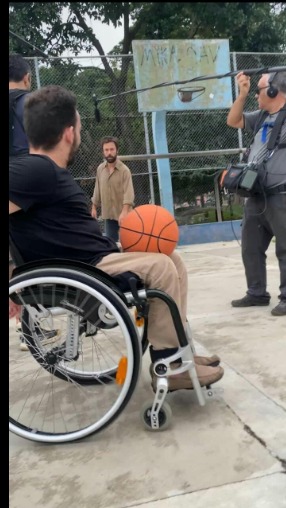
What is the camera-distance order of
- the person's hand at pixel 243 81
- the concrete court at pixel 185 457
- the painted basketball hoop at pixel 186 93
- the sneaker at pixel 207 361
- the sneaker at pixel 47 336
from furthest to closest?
1. the painted basketball hoop at pixel 186 93
2. the person's hand at pixel 243 81
3. the sneaker at pixel 207 361
4. the sneaker at pixel 47 336
5. the concrete court at pixel 185 457

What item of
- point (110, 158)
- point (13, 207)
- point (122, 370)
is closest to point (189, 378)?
point (122, 370)

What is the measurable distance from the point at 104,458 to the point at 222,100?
25.5ft

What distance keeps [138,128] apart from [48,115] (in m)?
7.08

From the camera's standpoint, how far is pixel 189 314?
3.48 metres

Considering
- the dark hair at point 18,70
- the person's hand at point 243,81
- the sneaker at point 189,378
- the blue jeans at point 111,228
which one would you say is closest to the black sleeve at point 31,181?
the sneaker at point 189,378

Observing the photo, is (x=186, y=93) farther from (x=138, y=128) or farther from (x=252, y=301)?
(x=252, y=301)

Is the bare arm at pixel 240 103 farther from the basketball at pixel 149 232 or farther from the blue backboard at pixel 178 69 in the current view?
the blue backboard at pixel 178 69

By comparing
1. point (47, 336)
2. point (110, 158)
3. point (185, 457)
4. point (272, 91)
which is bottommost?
point (185, 457)

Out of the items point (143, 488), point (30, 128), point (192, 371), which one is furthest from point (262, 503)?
point (30, 128)

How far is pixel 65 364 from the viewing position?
2.29 metres

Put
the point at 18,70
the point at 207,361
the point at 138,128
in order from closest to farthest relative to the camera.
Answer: the point at 207,361, the point at 18,70, the point at 138,128

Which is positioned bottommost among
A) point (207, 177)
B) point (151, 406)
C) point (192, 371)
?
point (151, 406)

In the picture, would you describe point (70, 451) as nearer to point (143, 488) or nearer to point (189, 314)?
point (143, 488)

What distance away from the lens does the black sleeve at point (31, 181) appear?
5.58 feet
